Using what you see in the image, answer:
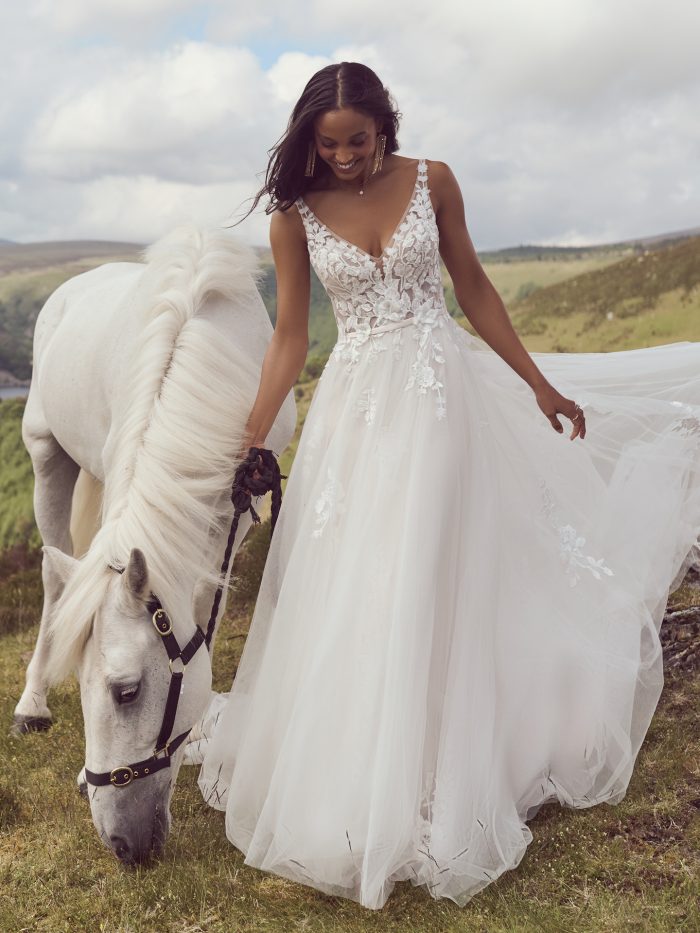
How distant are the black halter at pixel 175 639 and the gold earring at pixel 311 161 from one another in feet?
3.90

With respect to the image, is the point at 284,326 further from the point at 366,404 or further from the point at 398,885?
the point at 398,885

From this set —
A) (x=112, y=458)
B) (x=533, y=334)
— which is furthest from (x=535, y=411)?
(x=533, y=334)

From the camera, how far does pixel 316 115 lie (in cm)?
322

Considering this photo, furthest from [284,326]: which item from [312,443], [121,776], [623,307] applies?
[623,307]

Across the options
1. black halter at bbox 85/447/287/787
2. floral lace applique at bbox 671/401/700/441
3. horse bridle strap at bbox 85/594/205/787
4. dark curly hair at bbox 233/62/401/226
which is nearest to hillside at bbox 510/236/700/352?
floral lace applique at bbox 671/401/700/441

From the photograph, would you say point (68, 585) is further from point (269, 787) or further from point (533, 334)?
point (533, 334)

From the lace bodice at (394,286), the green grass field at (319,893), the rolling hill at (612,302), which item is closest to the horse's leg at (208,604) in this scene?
the green grass field at (319,893)

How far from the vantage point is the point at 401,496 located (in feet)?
10.8

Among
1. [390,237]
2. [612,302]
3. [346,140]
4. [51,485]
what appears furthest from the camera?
[612,302]

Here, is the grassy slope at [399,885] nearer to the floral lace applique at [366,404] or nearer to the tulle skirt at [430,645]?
the tulle skirt at [430,645]

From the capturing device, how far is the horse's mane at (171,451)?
311 centimetres

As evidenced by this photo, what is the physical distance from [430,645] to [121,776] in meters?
1.29

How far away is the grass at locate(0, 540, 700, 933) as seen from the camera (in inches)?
113

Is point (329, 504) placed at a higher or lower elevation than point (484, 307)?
lower
